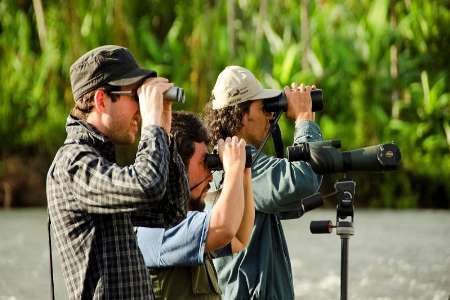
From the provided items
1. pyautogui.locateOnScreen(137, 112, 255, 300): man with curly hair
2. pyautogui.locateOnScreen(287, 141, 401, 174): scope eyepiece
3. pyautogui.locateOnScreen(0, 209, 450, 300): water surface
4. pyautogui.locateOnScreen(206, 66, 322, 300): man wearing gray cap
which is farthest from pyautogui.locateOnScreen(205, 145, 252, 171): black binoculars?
pyautogui.locateOnScreen(0, 209, 450, 300): water surface

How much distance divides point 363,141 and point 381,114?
0.48m

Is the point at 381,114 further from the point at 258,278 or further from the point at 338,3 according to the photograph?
the point at 258,278

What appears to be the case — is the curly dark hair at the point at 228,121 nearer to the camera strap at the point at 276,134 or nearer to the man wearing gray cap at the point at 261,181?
the man wearing gray cap at the point at 261,181

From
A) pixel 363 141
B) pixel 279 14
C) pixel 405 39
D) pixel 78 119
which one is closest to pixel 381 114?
pixel 363 141

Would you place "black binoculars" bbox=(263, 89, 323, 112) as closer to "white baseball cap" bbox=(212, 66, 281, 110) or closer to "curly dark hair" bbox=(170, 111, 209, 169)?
"white baseball cap" bbox=(212, 66, 281, 110)

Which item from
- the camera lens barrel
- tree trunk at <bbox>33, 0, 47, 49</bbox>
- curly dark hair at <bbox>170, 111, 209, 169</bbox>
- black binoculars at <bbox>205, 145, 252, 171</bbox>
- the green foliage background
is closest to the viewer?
the camera lens barrel

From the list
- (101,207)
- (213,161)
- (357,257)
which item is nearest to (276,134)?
(213,161)

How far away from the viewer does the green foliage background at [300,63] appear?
592 inches

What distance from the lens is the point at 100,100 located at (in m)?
2.95

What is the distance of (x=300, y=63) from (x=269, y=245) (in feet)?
40.6

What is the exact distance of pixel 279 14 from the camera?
1777 cm

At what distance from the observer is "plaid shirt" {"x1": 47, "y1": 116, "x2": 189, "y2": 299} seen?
279 cm

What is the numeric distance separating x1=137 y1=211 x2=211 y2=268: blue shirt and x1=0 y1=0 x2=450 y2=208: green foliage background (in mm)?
11153

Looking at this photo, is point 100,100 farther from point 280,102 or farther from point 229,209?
point 280,102
